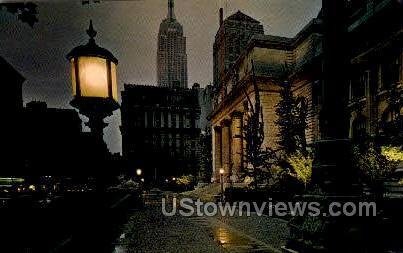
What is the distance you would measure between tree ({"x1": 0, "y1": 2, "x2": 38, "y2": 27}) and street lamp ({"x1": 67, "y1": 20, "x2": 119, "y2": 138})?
37.8 inches

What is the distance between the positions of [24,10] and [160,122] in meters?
85.2

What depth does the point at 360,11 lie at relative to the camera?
76.2 feet

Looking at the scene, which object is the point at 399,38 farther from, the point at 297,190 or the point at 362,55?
the point at 297,190

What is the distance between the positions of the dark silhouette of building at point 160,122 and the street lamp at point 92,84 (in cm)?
7804

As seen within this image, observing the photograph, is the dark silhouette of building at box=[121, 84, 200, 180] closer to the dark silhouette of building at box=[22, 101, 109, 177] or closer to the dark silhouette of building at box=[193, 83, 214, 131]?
the dark silhouette of building at box=[193, 83, 214, 131]

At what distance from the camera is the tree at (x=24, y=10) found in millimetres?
3543

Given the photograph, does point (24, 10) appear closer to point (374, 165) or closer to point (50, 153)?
point (374, 165)

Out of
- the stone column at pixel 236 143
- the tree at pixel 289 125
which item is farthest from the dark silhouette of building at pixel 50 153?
the stone column at pixel 236 143

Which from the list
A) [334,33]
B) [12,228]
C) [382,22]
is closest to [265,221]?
[334,33]

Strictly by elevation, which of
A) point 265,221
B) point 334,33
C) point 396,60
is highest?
point 396,60

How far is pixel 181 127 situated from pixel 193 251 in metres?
81.1

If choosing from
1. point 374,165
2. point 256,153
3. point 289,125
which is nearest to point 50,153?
point 256,153

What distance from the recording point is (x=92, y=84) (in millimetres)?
4527

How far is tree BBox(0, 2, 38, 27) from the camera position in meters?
3.54
